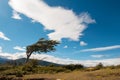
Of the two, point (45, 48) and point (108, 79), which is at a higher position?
point (45, 48)

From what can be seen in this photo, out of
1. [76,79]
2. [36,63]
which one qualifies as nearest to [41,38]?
[36,63]

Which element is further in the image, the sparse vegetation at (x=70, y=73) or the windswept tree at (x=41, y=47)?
the windswept tree at (x=41, y=47)

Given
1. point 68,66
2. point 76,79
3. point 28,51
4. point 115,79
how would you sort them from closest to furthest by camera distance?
point 115,79, point 76,79, point 68,66, point 28,51

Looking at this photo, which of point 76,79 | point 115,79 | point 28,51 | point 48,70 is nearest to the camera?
point 115,79

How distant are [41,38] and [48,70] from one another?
26.7 meters

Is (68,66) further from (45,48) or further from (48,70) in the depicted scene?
(45,48)

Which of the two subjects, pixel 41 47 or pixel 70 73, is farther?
pixel 41 47

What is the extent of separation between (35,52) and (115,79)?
128 feet

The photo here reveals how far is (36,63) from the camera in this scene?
109 feet

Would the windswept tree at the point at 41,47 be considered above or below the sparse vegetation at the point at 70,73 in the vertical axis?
above

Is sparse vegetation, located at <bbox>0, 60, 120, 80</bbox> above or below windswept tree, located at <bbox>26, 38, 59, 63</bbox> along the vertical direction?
below

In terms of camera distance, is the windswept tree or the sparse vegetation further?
the windswept tree

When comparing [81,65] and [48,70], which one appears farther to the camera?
[81,65]

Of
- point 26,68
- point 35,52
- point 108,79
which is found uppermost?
point 35,52
